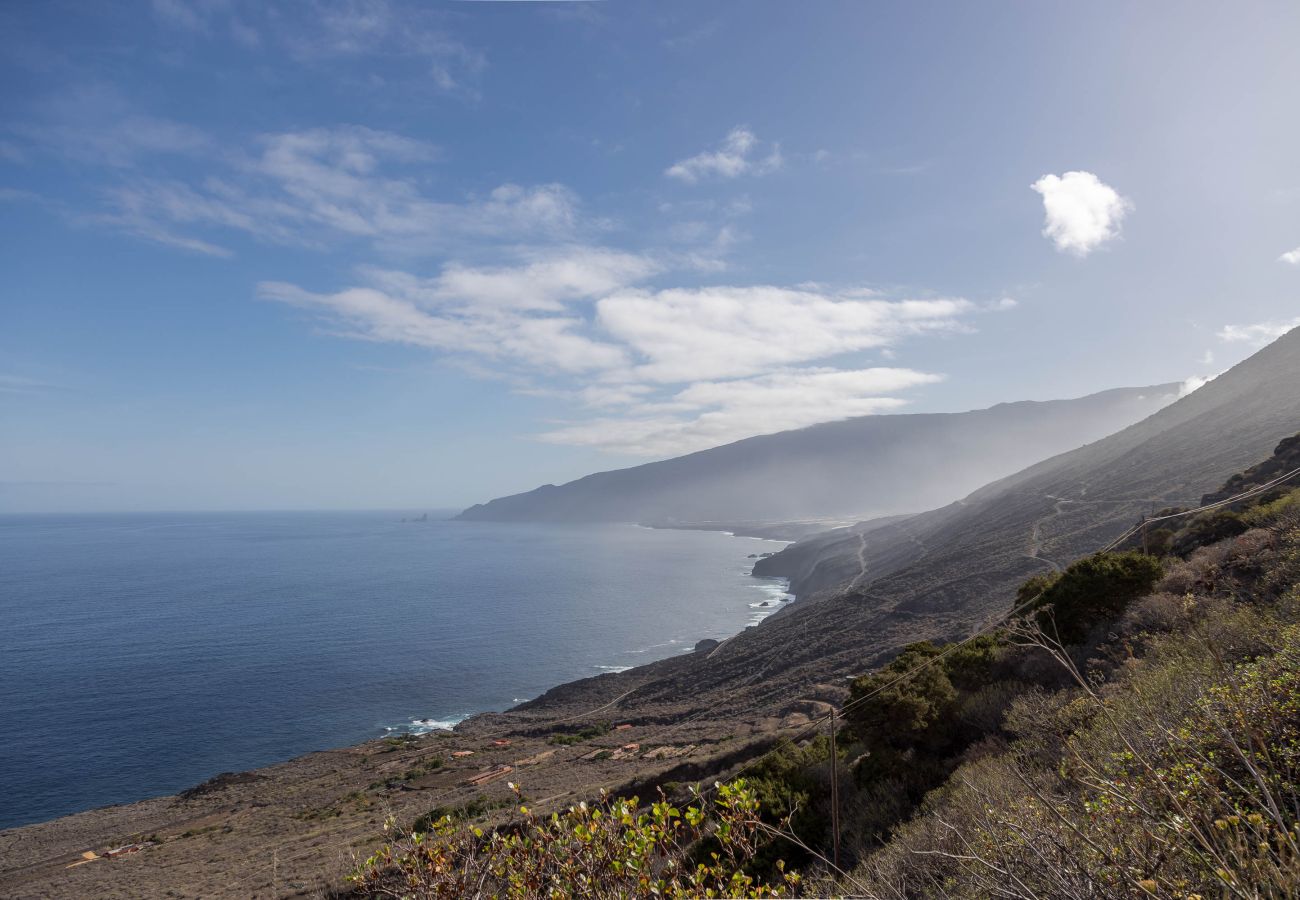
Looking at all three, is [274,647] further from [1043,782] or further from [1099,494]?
[1099,494]

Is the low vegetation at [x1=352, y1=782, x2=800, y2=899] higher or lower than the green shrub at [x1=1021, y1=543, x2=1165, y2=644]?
higher

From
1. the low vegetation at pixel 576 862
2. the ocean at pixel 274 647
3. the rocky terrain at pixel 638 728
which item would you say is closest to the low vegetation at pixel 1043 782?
the low vegetation at pixel 576 862

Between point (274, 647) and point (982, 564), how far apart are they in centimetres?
6756

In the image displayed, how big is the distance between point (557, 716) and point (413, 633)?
34757 mm

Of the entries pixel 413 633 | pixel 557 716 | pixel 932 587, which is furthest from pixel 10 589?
pixel 932 587

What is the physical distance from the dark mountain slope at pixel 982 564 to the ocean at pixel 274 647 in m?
14.9

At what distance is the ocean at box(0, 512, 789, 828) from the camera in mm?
39781

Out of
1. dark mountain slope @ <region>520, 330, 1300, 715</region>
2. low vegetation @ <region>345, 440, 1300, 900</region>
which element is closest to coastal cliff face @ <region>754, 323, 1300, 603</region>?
dark mountain slope @ <region>520, 330, 1300, 715</region>

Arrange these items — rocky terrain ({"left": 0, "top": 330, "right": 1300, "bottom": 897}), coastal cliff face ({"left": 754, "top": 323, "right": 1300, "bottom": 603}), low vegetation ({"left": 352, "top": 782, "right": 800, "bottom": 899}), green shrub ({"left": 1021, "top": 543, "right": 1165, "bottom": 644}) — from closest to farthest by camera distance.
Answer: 1. low vegetation ({"left": 352, "top": 782, "right": 800, "bottom": 899})
2. green shrub ({"left": 1021, "top": 543, "right": 1165, "bottom": 644})
3. rocky terrain ({"left": 0, "top": 330, "right": 1300, "bottom": 897})
4. coastal cliff face ({"left": 754, "top": 323, "right": 1300, "bottom": 603})

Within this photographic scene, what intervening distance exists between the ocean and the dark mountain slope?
14.9 metres

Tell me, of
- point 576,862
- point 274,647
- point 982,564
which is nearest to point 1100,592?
point 576,862

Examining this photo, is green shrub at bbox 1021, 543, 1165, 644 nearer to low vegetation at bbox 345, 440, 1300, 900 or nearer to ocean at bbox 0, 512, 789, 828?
low vegetation at bbox 345, 440, 1300, 900

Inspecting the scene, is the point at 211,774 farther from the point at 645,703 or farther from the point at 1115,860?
the point at 1115,860

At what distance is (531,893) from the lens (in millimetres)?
4258
